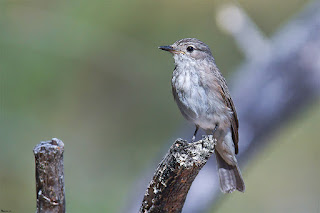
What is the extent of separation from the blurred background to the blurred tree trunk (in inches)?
16.9

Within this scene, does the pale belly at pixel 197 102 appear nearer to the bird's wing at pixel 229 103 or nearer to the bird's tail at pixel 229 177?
the bird's wing at pixel 229 103

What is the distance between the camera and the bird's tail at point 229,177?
3809 millimetres

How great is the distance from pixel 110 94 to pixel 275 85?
80.7 inches

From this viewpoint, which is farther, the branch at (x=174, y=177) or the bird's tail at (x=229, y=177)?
the bird's tail at (x=229, y=177)

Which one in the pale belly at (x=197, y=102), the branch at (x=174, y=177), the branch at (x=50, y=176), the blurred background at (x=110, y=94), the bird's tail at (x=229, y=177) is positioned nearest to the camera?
the branch at (x=50, y=176)

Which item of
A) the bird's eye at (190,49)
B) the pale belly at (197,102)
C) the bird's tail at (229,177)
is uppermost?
the bird's eye at (190,49)

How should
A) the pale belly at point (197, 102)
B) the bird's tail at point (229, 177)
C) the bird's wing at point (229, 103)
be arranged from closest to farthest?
the pale belly at point (197, 102) < the bird's wing at point (229, 103) < the bird's tail at point (229, 177)

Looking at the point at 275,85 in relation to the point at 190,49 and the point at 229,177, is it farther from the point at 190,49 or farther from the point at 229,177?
the point at 190,49

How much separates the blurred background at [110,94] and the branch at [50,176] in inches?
113

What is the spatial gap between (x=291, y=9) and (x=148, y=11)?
155cm

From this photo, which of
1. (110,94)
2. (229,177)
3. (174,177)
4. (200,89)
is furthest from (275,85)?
(174,177)

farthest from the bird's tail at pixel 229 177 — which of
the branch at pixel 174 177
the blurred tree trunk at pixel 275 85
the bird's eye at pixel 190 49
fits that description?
the branch at pixel 174 177

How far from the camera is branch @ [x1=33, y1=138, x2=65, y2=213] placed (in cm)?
222

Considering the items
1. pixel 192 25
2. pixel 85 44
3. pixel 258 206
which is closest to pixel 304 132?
pixel 258 206
